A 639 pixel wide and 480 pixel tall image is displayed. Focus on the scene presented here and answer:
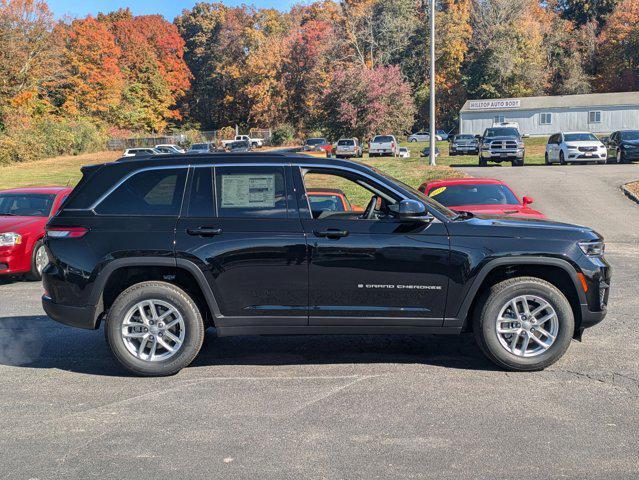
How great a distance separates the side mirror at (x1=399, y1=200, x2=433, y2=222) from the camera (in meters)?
5.70

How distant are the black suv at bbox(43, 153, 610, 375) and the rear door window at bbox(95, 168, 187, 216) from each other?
2 centimetres

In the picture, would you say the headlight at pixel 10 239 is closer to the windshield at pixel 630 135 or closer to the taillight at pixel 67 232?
the taillight at pixel 67 232

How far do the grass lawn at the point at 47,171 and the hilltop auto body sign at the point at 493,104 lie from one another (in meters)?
34.8

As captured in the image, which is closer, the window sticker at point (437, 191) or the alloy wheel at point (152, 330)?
the alloy wheel at point (152, 330)

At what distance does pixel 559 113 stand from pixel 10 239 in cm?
6259

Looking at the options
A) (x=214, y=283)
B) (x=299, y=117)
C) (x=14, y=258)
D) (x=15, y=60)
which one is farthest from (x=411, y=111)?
(x=214, y=283)

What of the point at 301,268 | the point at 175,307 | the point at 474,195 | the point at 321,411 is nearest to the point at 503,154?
the point at 474,195

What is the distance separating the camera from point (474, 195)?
460 inches

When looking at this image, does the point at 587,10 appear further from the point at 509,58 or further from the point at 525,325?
the point at 525,325

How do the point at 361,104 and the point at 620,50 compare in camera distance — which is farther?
the point at 620,50

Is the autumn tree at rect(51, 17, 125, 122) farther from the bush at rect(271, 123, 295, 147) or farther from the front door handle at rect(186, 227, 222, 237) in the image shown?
the front door handle at rect(186, 227, 222, 237)

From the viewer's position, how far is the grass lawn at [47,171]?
3381 cm

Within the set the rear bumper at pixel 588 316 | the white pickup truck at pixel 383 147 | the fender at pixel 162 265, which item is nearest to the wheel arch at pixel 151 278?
the fender at pixel 162 265

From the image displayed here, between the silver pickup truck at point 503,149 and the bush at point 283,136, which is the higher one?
the bush at point 283,136
